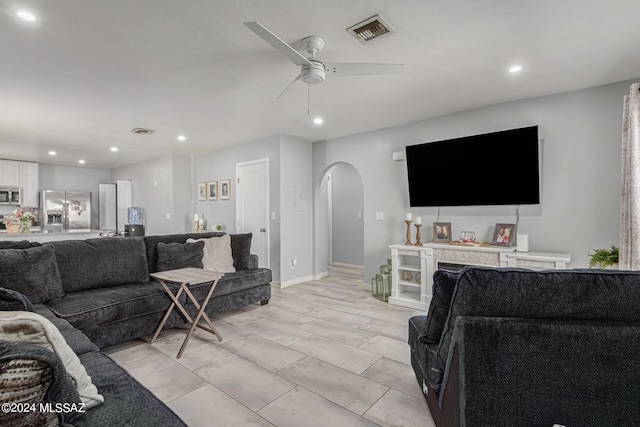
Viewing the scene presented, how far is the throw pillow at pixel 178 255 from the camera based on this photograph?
3.37m

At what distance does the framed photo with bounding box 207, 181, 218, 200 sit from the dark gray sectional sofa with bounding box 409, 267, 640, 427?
18.5ft

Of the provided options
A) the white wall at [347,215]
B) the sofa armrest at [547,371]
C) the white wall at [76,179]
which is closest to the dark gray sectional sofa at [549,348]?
the sofa armrest at [547,371]

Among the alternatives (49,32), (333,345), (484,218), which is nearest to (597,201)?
(484,218)

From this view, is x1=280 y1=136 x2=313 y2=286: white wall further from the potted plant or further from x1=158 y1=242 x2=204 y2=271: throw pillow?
the potted plant

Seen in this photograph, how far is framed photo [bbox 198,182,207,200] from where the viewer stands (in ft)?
21.1

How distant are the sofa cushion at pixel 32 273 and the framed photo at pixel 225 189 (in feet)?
10.9

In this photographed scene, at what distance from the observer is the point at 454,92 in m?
3.30

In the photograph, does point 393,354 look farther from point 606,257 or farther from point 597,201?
point 597,201

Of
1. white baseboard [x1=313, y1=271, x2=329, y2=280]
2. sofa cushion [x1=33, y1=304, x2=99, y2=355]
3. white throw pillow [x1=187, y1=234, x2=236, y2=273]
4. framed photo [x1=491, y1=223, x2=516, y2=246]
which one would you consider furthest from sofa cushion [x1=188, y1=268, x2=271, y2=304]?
framed photo [x1=491, y1=223, x2=516, y2=246]

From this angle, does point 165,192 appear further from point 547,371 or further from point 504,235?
point 547,371

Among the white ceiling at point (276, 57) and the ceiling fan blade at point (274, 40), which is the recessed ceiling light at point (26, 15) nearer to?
the white ceiling at point (276, 57)

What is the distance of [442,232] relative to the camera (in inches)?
161

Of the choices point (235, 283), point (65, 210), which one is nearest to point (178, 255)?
point (235, 283)

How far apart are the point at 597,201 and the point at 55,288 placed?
16.8 feet
